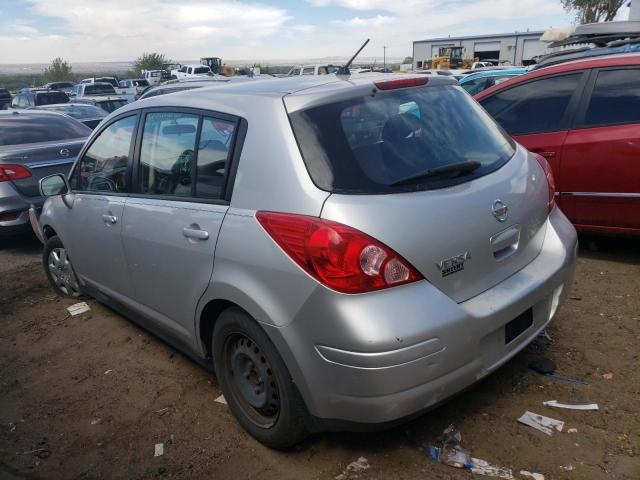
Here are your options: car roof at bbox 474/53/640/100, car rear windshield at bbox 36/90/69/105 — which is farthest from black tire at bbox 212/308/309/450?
car rear windshield at bbox 36/90/69/105

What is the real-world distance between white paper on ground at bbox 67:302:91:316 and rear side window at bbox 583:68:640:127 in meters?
4.63

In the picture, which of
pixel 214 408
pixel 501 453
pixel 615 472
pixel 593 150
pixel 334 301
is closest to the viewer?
pixel 334 301

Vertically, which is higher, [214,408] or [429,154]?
[429,154]

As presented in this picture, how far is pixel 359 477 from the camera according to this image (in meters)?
2.37

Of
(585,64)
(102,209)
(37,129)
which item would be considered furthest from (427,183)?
(37,129)

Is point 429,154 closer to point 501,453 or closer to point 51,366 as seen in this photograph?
point 501,453

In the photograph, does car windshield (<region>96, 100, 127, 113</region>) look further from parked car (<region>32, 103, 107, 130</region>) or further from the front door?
the front door

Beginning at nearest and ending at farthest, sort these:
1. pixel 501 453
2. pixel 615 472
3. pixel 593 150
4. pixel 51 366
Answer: pixel 615 472 → pixel 501 453 → pixel 51 366 → pixel 593 150

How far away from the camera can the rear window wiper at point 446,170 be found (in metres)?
2.33

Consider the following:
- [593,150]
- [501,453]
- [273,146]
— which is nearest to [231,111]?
[273,146]

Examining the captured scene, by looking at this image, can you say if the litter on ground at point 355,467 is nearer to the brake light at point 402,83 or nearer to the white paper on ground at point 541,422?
the white paper on ground at point 541,422

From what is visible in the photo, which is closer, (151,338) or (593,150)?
(151,338)

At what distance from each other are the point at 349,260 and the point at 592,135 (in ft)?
10.9

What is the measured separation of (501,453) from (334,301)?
1.13 meters
